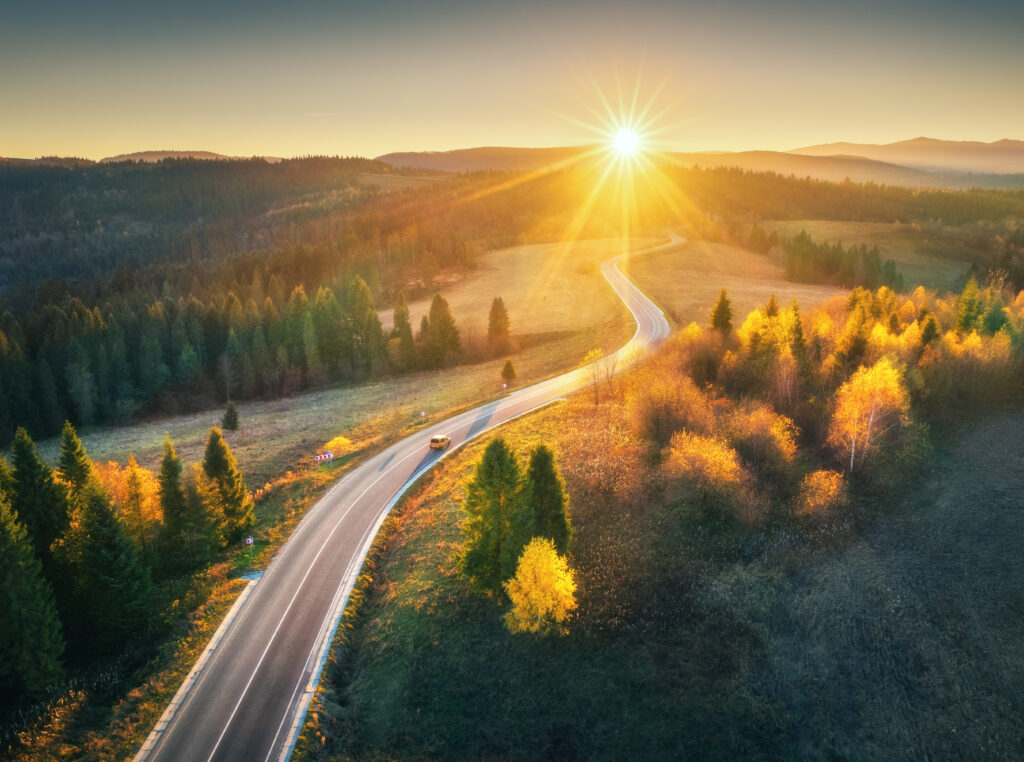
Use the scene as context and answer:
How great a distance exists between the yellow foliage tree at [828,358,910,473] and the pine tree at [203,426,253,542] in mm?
44971

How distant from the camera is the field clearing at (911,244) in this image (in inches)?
4186

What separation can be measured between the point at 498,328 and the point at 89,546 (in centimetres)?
6207

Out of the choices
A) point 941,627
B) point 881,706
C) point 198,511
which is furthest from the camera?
point 198,511

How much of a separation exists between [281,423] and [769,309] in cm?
5826

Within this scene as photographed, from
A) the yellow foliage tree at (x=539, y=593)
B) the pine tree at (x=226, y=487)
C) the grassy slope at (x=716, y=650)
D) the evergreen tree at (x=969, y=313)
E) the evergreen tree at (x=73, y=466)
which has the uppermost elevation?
the evergreen tree at (x=969, y=313)

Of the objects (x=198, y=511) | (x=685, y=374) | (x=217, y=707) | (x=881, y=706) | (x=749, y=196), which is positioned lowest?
(x=881, y=706)

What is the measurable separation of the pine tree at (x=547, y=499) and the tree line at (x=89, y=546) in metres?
22.8

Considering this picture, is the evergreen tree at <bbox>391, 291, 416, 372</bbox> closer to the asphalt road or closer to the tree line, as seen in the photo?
the asphalt road

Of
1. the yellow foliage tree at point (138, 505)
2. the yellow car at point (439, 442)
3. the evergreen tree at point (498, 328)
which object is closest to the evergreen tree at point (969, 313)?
the yellow car at point (439, 442)

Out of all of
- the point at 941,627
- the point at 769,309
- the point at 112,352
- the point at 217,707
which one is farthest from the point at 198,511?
the point at 112,352

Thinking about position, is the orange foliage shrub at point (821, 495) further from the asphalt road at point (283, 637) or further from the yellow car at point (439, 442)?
the yellow car at point (439, 442)

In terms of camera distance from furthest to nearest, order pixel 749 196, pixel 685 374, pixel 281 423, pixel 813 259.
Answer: pixel 749 196
pixel 813 259
pixel 281 423
pixel 685 374

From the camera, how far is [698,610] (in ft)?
101

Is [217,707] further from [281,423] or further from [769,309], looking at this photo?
[769,309]
